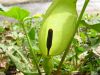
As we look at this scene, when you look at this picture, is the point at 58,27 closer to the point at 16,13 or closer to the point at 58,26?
the point at 58,26

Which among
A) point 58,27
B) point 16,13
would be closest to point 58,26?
point 58,27

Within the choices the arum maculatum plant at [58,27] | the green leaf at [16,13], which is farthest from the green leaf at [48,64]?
the green leaf at [16,13]

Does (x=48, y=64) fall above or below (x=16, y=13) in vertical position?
below

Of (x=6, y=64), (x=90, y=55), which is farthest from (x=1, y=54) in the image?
(x=90, y=55)

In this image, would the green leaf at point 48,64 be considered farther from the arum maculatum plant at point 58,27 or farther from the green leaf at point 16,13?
the green leaf at point 16,13

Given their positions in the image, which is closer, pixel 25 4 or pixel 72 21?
pixel 72 21

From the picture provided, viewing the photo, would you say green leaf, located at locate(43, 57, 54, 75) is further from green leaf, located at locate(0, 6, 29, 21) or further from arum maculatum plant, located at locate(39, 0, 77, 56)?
green leaf, located at locate(0, 6, 29, 21)

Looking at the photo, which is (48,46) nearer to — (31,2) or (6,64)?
(6,64)

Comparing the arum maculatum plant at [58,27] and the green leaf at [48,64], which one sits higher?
the arum maculatum plant at [58,27]
